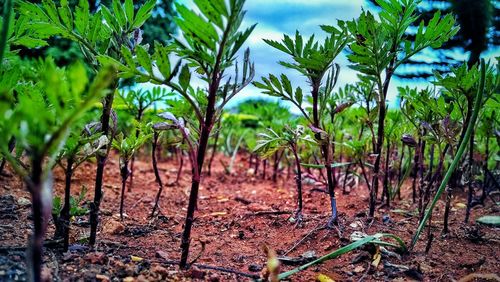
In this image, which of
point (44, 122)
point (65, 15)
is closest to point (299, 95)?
point (65, 15)

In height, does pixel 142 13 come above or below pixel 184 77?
above

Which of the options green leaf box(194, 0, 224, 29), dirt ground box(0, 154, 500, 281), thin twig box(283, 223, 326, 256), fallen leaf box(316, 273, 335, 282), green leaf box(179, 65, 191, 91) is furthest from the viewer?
thin twig box(283, 223, 326, 256)

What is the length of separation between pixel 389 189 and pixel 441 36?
1.06 m

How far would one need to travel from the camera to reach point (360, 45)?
1706 millimetres

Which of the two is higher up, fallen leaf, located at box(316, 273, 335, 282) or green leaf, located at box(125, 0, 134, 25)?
green leaf, located at box(125, 0, 134, 25)

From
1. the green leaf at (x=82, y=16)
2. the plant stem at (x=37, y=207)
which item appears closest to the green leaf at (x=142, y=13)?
the green leaf at (x=82, y=16)

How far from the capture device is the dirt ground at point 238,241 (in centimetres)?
136

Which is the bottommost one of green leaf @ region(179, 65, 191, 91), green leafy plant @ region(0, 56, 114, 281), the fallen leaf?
the fallen leaf

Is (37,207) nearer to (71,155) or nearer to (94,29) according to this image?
(71,155)

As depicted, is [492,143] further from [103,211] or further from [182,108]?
[103,211]

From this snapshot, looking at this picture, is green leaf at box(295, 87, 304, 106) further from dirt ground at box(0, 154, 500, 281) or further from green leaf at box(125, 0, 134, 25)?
green leaf at box(125, 0, 134, 25)

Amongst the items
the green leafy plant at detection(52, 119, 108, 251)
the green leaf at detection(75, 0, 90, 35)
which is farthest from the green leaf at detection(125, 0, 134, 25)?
the green leafy plant at detection(52, 119, 108, 251)

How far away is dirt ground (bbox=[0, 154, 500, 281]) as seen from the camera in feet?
4.45

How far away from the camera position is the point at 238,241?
6.38 feet
